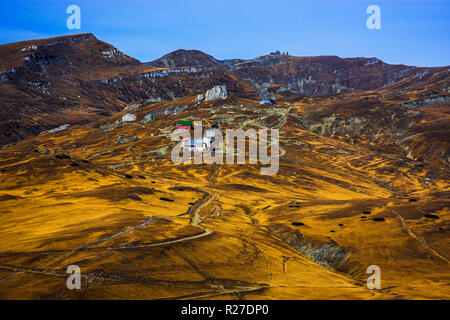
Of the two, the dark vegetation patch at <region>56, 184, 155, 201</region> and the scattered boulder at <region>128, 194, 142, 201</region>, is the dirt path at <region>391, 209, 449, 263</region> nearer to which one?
the scattered boulder at <region>128, 194, 142, 201</region>

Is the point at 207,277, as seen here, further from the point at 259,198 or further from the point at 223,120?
the point at 223,120

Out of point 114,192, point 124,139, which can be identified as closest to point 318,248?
point 114,192

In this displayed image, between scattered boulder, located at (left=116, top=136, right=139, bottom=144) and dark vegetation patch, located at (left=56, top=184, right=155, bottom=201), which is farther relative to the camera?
scattered boulder, located at (left=116, top=136, right=139, bottom=144)

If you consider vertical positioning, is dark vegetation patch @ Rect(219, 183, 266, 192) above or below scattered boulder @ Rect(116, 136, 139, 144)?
below

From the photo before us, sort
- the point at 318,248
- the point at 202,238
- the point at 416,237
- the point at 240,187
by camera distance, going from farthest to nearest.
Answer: the point at 240,187
the point at 318,248
the point at 416,237
the point at 202,238

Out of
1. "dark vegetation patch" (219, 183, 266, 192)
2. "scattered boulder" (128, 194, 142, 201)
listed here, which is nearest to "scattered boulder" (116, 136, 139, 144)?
"dark vegetation patch" (219, 183, 266, 192)

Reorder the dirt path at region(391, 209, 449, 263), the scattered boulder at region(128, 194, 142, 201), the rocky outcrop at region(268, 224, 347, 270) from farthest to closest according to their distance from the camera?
1. the scattered boulder at region(128, 194, 142, 201)
2. the rocky outcrop at region(268, 224, 347, 270)
3. the dirt path at region(391, 209, 449, 263)

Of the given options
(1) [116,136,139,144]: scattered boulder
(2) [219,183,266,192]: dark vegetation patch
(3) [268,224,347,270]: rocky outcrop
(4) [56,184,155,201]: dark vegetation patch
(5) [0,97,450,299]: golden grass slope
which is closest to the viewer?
(5) [0,97,450,299]: golden grass slope

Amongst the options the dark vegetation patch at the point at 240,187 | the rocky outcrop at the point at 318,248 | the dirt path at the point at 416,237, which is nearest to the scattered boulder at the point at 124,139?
the dark vegetation patch at the point at 240,187

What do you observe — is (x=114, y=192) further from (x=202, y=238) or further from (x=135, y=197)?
(x=202, y=238)

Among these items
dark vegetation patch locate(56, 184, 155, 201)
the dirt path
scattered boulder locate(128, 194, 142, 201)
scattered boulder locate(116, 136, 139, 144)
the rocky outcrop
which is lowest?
the rocky outcrop
